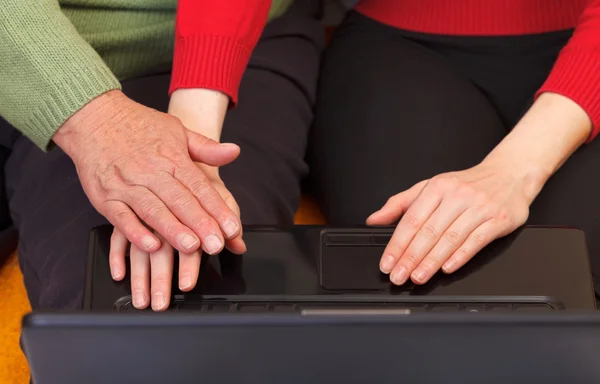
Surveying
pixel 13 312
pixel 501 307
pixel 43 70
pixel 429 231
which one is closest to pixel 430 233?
pixel 429 231

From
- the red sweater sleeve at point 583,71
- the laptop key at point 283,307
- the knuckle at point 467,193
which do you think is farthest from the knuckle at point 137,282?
the red sweater sleeve at point 583,71

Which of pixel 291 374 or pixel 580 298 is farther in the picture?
pixel 580 298

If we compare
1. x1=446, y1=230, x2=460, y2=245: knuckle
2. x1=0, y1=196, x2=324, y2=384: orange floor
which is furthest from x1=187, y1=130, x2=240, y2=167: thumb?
x1=0, y1=196, x2=324, y2=384: orange floor

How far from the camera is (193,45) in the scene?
0.77 m

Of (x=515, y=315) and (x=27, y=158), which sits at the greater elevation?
(x=515, y=315)

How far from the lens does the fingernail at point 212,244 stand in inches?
22.1

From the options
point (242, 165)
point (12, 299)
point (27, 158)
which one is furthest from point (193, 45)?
point (12, 299)

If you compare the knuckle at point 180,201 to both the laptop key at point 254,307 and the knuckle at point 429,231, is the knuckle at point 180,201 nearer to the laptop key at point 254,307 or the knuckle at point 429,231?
the laptop key at point 254,307

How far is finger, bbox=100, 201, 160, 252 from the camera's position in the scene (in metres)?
0.57

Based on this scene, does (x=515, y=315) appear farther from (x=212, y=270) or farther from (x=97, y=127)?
(x=97, y=127)

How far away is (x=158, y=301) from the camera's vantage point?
540 millimetres

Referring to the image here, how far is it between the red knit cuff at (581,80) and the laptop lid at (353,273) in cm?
22

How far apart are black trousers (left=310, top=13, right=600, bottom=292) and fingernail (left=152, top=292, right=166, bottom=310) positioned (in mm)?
362

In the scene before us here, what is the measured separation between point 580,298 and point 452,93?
0.43 meters
